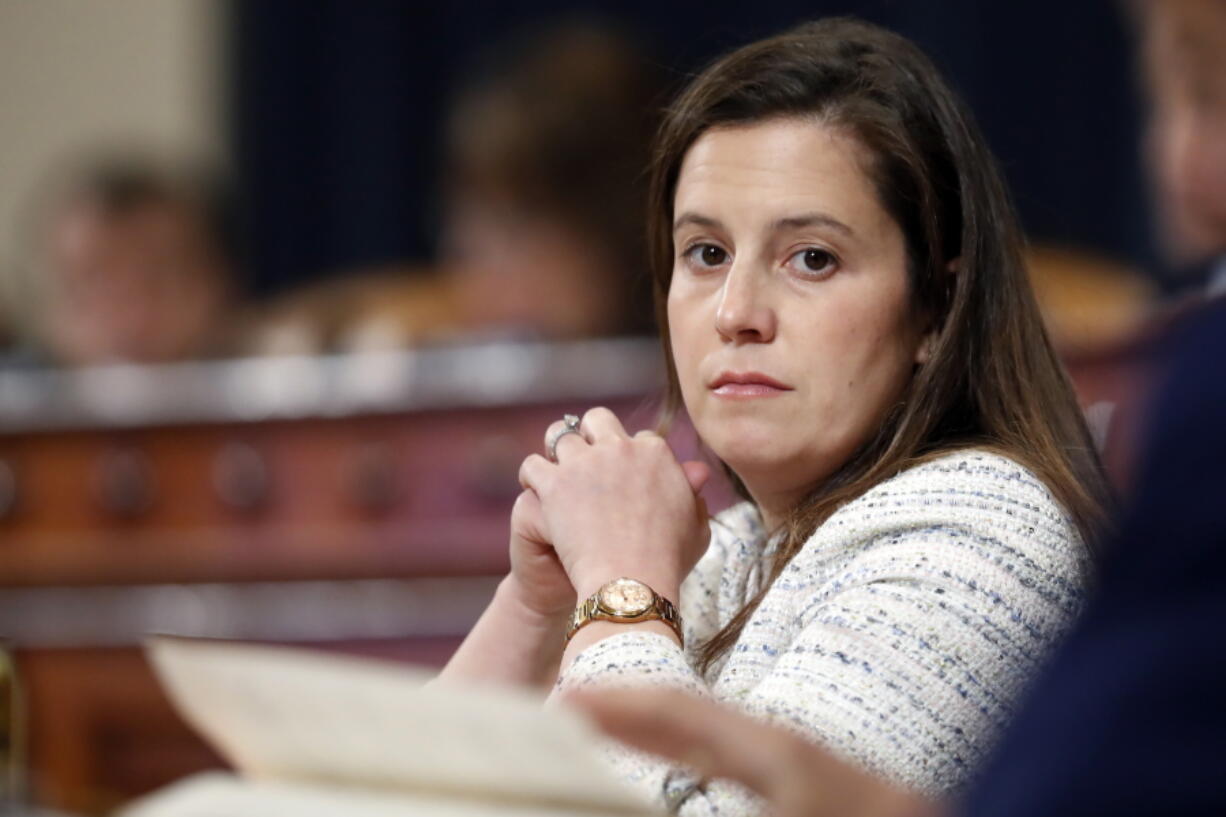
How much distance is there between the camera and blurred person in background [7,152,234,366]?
420cm

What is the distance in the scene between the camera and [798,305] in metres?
1.29

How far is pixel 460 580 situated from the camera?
306cm

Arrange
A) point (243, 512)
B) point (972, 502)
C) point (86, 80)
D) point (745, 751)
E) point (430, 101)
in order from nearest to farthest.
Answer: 1. point (745, 751)
2. point (972, 502)
3. point (243, 512)
4. point (430, 101)
5. point (86, 80)

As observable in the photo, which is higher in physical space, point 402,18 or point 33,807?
point 402,18

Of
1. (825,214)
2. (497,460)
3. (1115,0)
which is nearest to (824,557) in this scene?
(825,214)

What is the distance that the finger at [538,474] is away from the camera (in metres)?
1.30

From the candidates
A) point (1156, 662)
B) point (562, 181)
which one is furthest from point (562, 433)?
point (562, 181)

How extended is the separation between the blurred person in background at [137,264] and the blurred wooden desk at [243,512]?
861 mm

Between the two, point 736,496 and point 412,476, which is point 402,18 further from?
point 736,496

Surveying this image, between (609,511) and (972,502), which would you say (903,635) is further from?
(609,511)

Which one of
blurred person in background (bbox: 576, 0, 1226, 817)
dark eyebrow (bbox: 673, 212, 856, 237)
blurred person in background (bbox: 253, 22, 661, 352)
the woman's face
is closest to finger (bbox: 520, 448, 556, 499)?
the woman's face

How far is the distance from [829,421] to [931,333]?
0.12m

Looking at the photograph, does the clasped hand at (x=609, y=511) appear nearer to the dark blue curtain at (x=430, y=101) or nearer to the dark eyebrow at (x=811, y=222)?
the dark eyebrow at (x=811, y=222)

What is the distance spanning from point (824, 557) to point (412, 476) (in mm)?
1947
